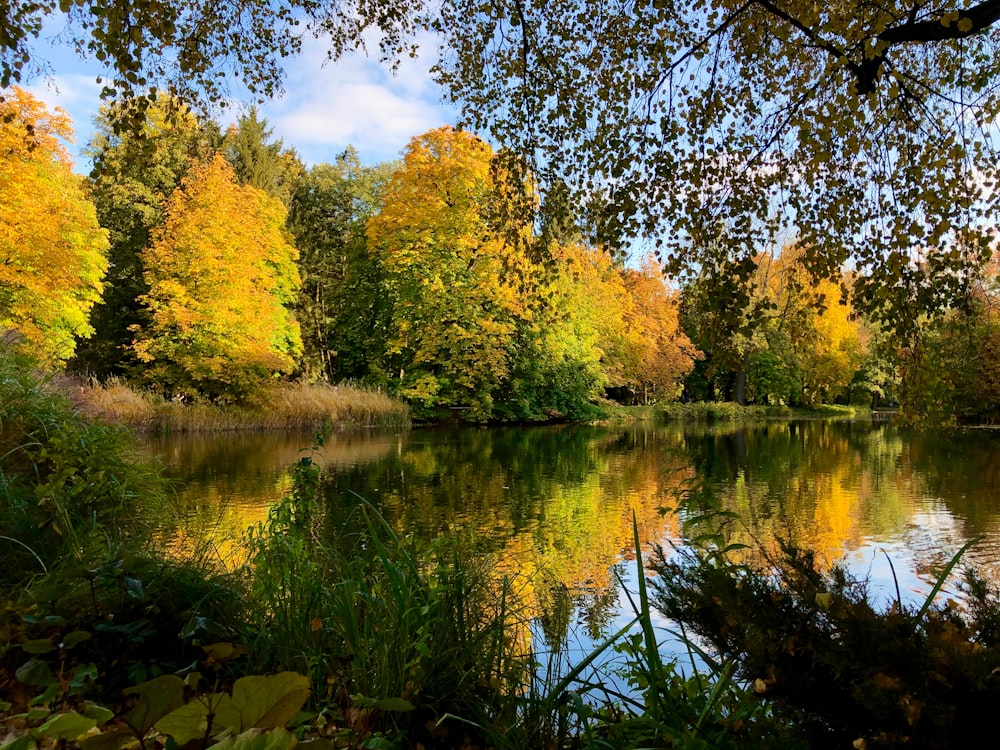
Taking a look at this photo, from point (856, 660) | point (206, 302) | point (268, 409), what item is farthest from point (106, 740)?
point (206, 302)

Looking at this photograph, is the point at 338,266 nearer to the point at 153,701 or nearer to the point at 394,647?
Answer: the point at 394,647

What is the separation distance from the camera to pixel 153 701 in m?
0.80

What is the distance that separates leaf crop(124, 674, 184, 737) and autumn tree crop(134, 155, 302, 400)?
67.0 ft

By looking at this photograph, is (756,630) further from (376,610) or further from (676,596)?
(376,610)

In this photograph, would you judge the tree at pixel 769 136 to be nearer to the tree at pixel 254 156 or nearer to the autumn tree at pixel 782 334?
the autumn tree at pixel 782 334

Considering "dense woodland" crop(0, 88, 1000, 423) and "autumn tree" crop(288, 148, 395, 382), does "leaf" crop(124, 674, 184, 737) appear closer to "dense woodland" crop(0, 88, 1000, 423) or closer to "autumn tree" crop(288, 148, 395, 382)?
"dense woodland" crop(0, 88, 1000, 423)

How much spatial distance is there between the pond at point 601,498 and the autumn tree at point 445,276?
574 centimetres

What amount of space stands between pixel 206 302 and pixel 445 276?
293 inches

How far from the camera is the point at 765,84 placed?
4.95 meters

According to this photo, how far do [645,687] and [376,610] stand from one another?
3.65 feet

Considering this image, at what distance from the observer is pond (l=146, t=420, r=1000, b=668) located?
542 cm

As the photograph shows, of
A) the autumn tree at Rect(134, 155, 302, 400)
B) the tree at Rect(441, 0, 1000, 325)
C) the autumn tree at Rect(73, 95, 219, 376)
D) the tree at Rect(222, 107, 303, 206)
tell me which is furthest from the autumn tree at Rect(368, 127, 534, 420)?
the tree at Rect(441, 0, 1000, 325)

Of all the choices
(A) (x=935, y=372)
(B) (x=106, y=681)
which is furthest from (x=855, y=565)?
(B) (x=106, y=681)

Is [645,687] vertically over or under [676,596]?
A: under
